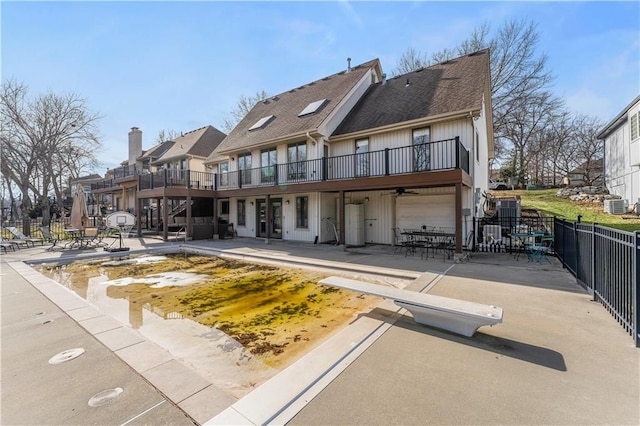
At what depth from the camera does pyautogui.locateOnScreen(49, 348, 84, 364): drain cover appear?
3.20 m

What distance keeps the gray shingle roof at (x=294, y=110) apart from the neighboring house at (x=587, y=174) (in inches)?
897

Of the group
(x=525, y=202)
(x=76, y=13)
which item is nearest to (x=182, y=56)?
(x=76, y=13)

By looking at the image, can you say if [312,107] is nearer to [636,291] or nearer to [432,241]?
[432,241]

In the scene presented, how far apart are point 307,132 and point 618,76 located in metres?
19.1

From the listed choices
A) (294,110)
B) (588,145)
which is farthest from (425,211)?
(588,145)

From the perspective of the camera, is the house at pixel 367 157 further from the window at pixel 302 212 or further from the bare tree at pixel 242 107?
the bare tree at pixel 242 107

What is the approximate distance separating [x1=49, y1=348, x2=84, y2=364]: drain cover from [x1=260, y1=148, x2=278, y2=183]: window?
11.8m

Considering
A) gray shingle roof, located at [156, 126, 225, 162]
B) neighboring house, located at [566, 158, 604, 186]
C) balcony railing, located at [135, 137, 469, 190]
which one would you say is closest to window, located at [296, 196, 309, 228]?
balcony railing, located at [135, 137, 469, 190]

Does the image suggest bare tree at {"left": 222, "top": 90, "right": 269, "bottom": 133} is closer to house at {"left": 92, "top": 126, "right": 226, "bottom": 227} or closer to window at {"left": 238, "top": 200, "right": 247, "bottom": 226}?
house at {"left": 92, "top": 126, "right": 226, "bottom": 227}

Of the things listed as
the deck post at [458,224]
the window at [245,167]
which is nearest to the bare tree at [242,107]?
the window at [245,167]

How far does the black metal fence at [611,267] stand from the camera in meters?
3.41

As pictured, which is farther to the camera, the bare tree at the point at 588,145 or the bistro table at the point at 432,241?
the bare tree at the point at 588,145

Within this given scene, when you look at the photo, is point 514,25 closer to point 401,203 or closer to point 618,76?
point 618,76

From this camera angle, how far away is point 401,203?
1201 cm
